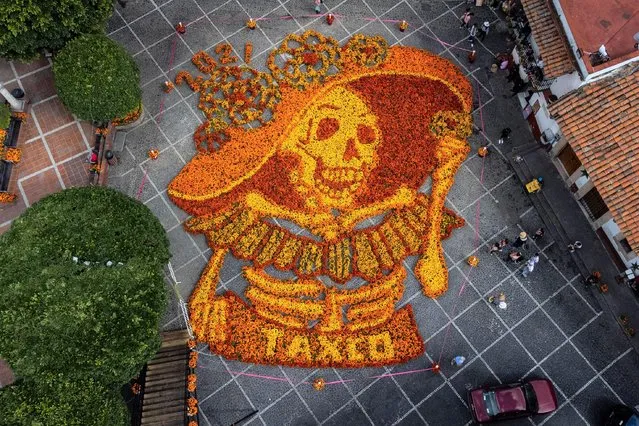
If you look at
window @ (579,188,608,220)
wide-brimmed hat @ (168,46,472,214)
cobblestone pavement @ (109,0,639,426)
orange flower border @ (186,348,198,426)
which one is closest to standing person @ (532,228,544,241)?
cobblestone pavement @ (109,0,639,426)

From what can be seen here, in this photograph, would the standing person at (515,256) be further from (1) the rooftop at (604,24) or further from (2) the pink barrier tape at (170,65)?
(2) the pink barrier tape at (170,65)

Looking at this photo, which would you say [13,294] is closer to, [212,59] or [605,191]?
[212,59]

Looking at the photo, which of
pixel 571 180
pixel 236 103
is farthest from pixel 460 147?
pixel 236 103

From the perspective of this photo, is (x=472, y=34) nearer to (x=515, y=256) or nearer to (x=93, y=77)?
(x=515, y=256)

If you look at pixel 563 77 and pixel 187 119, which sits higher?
pixel 563 77

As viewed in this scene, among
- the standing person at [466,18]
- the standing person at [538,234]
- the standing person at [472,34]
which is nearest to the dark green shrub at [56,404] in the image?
the standing person at [538,234]

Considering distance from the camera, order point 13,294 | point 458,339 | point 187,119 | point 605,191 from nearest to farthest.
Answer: point 13,294, point 605,191, point 458,339, point 187,119
